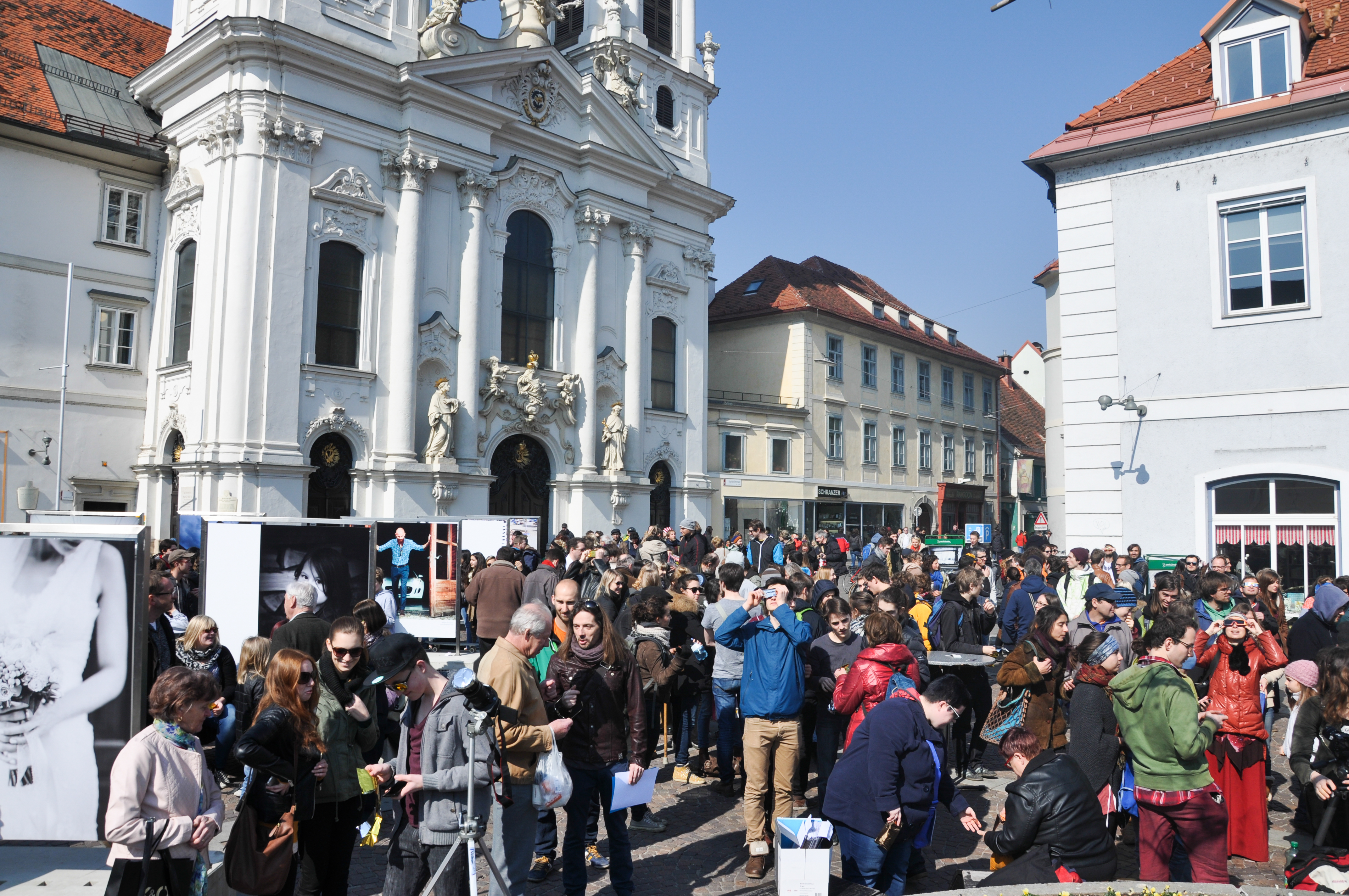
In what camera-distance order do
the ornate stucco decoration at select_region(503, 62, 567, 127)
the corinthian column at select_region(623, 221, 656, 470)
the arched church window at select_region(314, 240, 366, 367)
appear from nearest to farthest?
the arched church window at select_region(314, 240, 366, 367), the ornate stucco decoration at select_region(503, 62, 567, 127), the corinthian column at select_region(623, 221, 656, 470)

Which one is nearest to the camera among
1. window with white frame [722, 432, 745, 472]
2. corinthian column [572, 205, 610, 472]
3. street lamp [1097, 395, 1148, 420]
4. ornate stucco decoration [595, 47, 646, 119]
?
street lamp [1097, 395, 1148, 420]

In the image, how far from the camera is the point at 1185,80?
53.6ft

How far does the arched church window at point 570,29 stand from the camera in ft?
105

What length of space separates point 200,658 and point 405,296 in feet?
59.4

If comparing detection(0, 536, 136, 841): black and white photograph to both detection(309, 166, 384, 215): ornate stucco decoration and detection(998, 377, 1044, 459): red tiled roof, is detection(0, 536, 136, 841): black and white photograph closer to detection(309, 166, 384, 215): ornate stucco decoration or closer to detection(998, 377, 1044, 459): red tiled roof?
detection(309, 166, 384, 215): ornate stucco decoration

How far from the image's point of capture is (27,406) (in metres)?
22.2

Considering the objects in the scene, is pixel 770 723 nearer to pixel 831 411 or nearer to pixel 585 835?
pixel 585 835

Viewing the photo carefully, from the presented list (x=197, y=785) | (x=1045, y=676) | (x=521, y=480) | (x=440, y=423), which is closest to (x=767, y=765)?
(x=1045, y=676)

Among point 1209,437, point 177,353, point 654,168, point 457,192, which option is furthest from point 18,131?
point 1209,437

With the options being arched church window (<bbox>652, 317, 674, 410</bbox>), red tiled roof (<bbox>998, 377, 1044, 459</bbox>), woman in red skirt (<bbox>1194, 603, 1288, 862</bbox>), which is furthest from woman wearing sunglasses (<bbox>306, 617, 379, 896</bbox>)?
red tiled roof (<bbox>998, 377, 1044, 459</bbox>)

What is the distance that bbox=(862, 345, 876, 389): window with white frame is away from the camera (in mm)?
39969

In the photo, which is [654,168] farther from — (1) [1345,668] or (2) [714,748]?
(1) [1345,668]

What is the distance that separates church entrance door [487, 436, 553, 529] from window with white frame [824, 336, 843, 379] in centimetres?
1480

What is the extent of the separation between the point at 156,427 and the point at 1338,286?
79.3 ft
